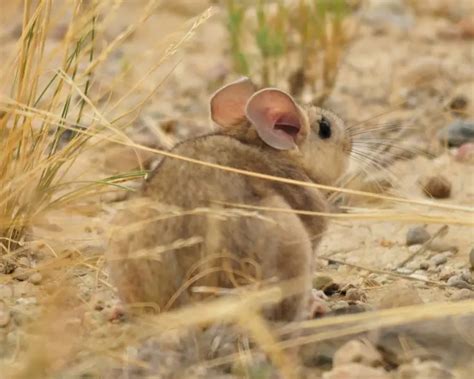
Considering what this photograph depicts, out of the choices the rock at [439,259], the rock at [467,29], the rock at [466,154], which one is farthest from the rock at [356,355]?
the rock at [467,29]

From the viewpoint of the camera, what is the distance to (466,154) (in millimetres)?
6254

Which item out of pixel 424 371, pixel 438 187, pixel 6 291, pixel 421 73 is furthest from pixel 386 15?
pixel 424 371

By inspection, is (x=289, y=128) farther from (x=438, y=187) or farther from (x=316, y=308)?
(x=438, y=187)

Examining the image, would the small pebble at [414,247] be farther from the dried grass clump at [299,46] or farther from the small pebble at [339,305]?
the dried grass clump at [299,46]

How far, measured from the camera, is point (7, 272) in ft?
15.1

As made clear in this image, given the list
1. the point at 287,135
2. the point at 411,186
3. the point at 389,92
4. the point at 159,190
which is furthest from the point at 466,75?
the point at 159,190

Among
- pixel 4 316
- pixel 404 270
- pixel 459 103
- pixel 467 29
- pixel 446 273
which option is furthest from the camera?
pixel 467 29

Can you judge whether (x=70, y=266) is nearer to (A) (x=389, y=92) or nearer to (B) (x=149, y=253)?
(B) (x=149, y=253)

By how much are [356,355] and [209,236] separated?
54cm

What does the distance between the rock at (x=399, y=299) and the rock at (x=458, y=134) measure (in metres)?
2.44

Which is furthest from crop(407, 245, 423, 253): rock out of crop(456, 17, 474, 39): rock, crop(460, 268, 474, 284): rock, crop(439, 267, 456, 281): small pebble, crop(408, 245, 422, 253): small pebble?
crop(456, 17, 474, 39): rock

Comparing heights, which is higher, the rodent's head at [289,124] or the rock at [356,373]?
A: the rodent's head at [289,124]

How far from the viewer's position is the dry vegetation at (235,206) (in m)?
3.62

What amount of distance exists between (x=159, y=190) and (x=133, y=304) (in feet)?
1.15
